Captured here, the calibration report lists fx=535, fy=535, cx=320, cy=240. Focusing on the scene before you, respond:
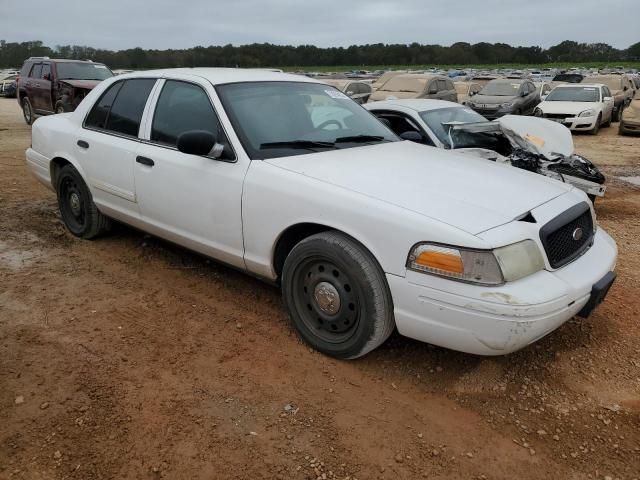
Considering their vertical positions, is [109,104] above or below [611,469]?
above

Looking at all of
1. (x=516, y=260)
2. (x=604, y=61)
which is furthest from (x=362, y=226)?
(x=604, y=61)

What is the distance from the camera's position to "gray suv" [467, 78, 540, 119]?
16297 mm

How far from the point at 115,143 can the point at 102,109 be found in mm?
516

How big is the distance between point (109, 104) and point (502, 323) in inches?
144

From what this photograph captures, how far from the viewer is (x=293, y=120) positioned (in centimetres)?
375

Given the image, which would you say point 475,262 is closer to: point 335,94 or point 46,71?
point 335,94

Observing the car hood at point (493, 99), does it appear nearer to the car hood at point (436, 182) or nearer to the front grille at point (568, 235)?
the car hood at point (436, 182)

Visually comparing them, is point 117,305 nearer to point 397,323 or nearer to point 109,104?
point 109,104

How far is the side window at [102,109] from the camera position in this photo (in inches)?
179

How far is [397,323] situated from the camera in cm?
285

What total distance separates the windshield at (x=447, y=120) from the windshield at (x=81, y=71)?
997 centimetres

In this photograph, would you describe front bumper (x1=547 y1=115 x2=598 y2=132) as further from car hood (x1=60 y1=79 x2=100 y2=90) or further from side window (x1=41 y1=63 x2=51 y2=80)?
side window (x1=41 y1=63 x2=51 y2=80)

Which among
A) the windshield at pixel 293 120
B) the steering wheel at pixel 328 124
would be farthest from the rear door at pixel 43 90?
the steering wheel at pixel 328 124

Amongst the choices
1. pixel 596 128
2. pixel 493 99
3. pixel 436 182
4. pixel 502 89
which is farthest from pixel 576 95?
pixel 436 182
